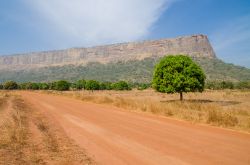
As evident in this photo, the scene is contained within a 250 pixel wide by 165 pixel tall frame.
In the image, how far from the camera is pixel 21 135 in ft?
38.0

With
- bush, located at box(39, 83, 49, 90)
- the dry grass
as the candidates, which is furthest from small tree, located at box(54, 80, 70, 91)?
the dry grass

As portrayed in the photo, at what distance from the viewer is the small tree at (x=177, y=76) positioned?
38.2 m

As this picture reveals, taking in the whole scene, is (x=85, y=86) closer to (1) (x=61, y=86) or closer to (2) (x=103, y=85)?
(2) (x=103, y=85)

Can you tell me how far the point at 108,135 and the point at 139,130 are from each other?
5.27 ft

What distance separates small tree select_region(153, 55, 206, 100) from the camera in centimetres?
3825

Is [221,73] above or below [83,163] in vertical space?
above

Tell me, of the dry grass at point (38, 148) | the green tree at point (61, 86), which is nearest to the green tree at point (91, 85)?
the green tree at point (61, 86)

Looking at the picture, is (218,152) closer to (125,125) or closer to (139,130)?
(139,130)

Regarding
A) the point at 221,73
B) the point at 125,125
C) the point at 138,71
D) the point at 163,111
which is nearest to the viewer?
the point at 125,125

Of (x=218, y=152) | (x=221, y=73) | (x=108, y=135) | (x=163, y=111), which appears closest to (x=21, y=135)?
(x=108, y=135)

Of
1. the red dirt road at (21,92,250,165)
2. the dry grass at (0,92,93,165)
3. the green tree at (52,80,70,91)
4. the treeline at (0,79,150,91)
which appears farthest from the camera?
the green tree at (52,80,70,91)

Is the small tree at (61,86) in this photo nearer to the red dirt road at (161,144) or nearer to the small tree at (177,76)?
the small tree at (177,76)

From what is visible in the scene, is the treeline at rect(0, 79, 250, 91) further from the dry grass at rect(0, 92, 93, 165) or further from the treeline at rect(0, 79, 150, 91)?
the dry grass at rect(0, 92, 93, 165)

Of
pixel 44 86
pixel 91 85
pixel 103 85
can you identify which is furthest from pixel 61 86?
pixel 44 86
